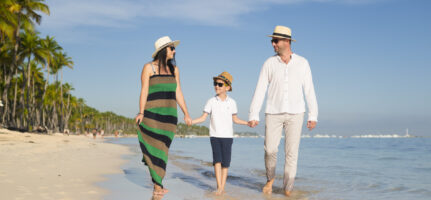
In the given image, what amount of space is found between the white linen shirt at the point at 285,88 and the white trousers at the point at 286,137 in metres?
0.10

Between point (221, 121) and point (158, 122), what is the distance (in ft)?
4.01

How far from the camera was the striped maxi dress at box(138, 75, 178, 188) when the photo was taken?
15.2ft

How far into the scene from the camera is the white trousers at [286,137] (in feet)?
17.8

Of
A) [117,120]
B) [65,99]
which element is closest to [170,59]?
[65,99]

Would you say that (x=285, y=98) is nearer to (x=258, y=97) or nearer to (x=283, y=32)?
(x=258, y=97)

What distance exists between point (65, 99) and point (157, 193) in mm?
Answer: 85652

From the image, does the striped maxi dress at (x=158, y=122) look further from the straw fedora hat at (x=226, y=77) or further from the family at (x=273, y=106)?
the straw fedora hat at (x=226, y=77)

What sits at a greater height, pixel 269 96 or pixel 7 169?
pixel 269 96

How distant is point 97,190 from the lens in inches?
216

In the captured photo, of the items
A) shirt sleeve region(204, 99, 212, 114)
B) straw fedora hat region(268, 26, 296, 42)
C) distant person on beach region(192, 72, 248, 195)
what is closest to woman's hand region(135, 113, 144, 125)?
distant person on beach region(192, 72, 248, 195)

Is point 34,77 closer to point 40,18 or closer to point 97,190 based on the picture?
point 40,18

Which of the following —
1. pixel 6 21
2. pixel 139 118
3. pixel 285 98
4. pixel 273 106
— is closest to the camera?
pixel 139 118

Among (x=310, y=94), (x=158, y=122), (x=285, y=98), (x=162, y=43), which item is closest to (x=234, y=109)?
(x=285, y=98)

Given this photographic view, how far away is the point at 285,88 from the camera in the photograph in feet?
17.6
